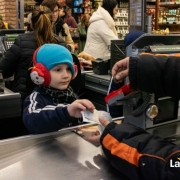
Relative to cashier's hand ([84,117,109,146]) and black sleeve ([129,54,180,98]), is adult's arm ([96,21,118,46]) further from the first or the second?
black sleeve ([129,54,180,98])

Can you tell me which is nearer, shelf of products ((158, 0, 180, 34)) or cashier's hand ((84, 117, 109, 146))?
cashier's hand ((84, 117, 109, 146))

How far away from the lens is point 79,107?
121cm

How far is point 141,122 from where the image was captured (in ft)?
3.93

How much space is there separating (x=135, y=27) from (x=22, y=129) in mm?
1765

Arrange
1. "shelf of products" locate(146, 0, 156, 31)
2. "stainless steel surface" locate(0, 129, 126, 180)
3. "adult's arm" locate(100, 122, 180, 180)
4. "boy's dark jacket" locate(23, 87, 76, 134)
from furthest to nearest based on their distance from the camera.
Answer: "shelf of products" locate(146, 0, 156, 31)
"boy's dark jacket" locate(23, 87, 76, 134)
"stainless steel surface" locate(0, 129, 126, 180)
"adult's arm" locate(100, 122, 180, 180)

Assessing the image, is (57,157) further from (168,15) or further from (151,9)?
(151,9)

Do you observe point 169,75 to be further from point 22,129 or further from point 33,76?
point 22,129

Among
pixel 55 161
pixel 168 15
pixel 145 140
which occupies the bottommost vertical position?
pixel 55 161

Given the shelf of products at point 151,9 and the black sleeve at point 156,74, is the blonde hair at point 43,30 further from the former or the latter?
the shelf of products at point 151,9

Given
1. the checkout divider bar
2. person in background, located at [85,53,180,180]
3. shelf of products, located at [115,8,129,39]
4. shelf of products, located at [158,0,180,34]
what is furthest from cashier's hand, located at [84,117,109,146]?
shelf of products, located at [115,8,129,39]

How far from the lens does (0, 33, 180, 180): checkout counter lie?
97 cm

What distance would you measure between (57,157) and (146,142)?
1.04ft

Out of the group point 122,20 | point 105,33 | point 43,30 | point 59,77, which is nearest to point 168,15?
point 122,20

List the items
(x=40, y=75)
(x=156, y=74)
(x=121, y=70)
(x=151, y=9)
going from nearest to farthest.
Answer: (x=156, y=74) < (x=121, y=70) < (x=40, y=75) < (x=151, y=9)
